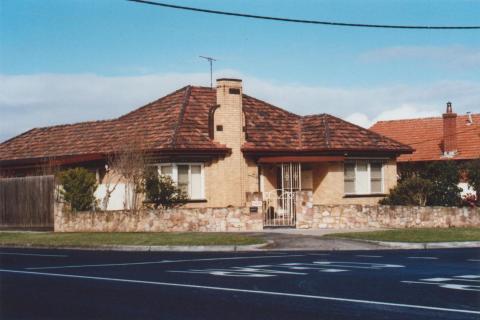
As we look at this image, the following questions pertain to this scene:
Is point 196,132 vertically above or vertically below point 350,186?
→ above

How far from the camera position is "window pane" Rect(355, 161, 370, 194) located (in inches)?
1455

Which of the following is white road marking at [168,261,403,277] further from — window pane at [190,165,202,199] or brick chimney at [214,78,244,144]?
brick chimney at [214,78,244,144]

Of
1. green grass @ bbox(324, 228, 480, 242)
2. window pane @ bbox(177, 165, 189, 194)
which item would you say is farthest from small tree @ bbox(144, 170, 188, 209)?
green grass @ bbox(324, 228, 480, 242)

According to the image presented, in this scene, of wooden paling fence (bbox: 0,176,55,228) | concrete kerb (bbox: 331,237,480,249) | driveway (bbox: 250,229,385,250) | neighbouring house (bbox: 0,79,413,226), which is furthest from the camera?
neighbouring house (bbox: 0,79,413,226)

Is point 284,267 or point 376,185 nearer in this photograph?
point 284,267

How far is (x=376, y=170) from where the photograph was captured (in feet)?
124

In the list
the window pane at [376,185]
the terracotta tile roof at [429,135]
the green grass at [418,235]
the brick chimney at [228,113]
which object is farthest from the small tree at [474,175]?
the brick chimney at [228,113]

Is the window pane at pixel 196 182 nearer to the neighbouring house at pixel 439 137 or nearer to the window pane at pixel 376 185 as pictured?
the window pane at pixel 376 185

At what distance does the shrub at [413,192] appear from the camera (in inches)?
1373

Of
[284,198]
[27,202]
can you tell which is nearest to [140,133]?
[27,202]

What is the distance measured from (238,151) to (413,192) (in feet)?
24.1

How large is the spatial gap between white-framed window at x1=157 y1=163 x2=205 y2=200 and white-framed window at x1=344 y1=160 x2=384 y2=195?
6.44 metres

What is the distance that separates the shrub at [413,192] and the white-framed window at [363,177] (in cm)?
183

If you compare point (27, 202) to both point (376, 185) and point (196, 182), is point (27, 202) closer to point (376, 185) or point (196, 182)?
point (196, 182)
